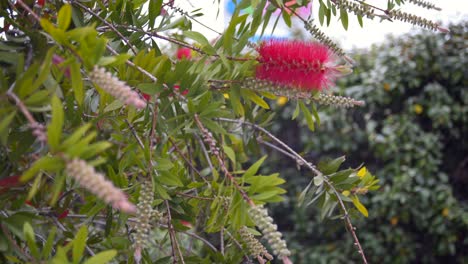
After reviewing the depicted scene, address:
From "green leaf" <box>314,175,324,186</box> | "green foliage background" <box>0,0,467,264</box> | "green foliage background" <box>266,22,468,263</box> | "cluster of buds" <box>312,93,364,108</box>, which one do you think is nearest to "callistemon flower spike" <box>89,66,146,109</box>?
"green foliage background" <box>0,0,467,264</box>

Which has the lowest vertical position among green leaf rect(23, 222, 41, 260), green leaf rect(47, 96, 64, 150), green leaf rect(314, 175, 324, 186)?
green leaf rect(23, 222, 41, 260)

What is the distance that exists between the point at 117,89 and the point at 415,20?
697 mm

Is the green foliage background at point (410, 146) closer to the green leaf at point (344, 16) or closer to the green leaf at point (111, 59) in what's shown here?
the green leaf at point (344, 16)

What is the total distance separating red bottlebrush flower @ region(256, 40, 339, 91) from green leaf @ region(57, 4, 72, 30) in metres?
0.36

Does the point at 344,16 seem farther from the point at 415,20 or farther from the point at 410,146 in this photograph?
the point at 410,146

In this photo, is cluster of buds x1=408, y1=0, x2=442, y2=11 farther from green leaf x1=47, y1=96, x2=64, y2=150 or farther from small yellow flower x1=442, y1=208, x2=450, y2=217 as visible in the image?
small yellow flower x1=442, y1=208, x2=450, y2=217

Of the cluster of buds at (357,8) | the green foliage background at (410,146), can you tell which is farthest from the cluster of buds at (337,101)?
the green foliage background at (410,146)

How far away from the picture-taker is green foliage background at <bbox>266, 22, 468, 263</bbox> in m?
3.04

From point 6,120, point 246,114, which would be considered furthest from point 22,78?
point 246,114

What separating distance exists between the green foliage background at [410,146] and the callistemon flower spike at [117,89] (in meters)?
2.42

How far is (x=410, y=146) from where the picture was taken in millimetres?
3078

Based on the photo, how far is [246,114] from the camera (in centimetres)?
143

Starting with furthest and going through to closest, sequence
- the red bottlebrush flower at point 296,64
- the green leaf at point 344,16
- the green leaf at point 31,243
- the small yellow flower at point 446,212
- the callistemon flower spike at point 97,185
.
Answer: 1. the small yellow flower at point 446,212
2. the green leaf at point 344,16
3. the red bottlebrush flower at point 296,64
4. the green leaf at point 31,243
5. the callistemon flower spike at point 97,185

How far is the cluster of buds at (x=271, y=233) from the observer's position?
722 millimetres
